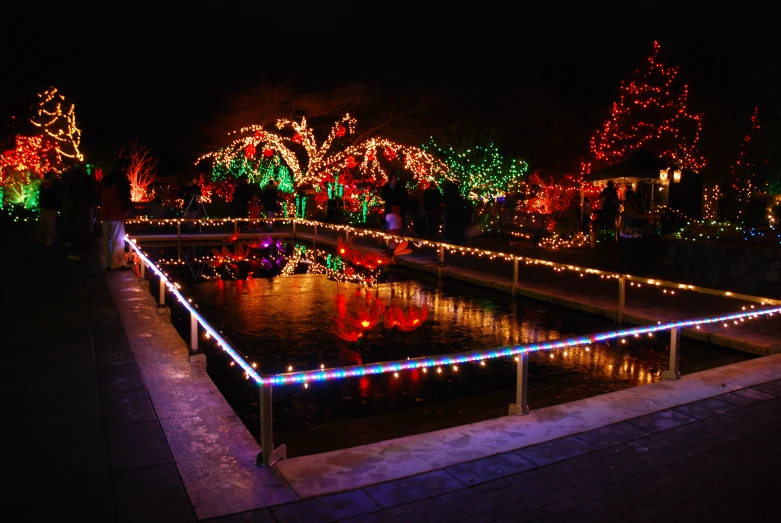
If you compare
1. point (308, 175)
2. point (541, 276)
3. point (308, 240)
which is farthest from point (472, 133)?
point (541, 276)

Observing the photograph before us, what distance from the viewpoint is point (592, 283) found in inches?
496

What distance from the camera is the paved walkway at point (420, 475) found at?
3955mm

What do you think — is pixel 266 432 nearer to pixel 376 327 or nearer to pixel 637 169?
pixel 376 327

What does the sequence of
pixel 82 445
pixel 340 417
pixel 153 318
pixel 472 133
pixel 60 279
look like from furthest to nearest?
pixel 472 133 → pixel 60 279 → pixel 153 318 → pixel 340 417 → pixel 82 445

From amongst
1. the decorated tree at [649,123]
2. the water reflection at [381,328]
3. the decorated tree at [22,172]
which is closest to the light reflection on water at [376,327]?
the water reflection at [381,328]

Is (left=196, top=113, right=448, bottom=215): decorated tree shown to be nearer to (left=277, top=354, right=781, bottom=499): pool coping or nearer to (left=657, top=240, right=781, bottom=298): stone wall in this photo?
(left=657, top=240, right=781, bottom=298): stone wall

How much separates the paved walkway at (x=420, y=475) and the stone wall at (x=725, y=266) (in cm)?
590

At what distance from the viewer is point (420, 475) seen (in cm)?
446

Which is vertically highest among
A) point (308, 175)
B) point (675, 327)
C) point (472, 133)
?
point (472, 133)

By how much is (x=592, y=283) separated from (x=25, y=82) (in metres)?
13.5

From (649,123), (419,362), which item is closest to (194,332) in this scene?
(419,362)

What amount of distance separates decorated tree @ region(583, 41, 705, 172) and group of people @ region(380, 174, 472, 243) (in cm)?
1079

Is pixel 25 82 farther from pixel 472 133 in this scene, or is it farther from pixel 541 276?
pixel 472 133

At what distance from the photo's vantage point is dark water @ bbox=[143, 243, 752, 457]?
6.40 metres
